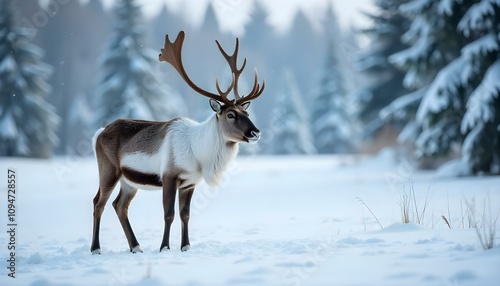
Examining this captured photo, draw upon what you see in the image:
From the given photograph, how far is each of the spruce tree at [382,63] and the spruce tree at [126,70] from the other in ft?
34.5

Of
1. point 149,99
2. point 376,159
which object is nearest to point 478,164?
point 376,159

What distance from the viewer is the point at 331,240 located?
188 inches

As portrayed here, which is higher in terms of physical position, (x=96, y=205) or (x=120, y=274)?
(x=96, y=205)

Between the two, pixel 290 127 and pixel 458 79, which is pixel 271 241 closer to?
pixel 458 79

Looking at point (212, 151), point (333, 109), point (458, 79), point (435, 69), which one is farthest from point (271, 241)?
point (333, 109)

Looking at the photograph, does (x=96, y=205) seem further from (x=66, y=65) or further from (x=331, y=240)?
(x=66, y=65)

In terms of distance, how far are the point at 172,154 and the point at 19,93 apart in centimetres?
2260

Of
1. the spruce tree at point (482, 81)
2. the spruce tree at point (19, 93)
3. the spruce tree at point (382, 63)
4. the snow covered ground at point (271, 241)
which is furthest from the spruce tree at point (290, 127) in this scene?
the spruce tree at point (482, 81)

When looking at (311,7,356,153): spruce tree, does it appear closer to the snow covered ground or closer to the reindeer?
the snow covered ground

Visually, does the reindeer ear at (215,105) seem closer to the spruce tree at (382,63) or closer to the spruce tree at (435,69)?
the spruce tree at (435,69)

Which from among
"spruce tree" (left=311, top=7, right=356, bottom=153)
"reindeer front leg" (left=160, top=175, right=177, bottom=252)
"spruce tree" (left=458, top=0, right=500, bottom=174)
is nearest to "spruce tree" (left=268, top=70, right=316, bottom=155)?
"spruce tree" (left=311, top=7, right=356, bottom=153)

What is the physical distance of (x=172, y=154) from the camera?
206 inches

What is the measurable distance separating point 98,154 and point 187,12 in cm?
6277

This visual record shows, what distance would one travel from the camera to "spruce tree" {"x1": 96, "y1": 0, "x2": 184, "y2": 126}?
78.0ft
